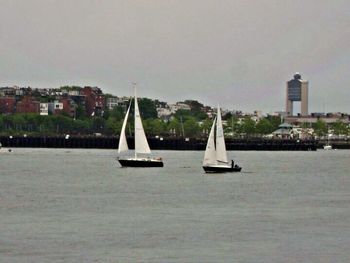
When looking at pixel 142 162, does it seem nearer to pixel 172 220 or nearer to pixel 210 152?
pixel 210 152

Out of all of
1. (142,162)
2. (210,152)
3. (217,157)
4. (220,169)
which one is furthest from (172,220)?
(142,162)

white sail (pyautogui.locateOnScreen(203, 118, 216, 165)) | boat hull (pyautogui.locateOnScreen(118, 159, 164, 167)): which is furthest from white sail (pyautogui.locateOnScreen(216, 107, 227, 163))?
boat hull (pyautogui.locateOnScreen(118, 159, 164, 167))

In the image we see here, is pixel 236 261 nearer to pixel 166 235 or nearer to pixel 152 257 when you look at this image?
pixel 152 257

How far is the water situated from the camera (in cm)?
5131

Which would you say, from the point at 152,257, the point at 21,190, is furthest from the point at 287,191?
the point at 152,257

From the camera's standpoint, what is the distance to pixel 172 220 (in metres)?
63.8

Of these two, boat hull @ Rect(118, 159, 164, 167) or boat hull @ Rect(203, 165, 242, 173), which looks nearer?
boat hull @ Rect(203, 165, 242, 173)

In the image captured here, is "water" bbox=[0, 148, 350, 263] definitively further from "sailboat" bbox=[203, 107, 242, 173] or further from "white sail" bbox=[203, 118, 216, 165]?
"sailboat" bbox=[203, 107, 242, 173]

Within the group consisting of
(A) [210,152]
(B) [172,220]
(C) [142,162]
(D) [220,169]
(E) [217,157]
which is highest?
(A) [210,152]

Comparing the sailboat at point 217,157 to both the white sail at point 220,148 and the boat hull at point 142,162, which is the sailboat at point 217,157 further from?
the boat hull at point 142,162

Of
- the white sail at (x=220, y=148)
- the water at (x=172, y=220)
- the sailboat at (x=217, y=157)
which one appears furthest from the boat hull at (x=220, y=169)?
the water at (x=172, y=220)

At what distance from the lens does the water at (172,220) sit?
168 feet

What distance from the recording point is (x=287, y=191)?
297ft

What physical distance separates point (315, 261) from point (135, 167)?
77129 mm
